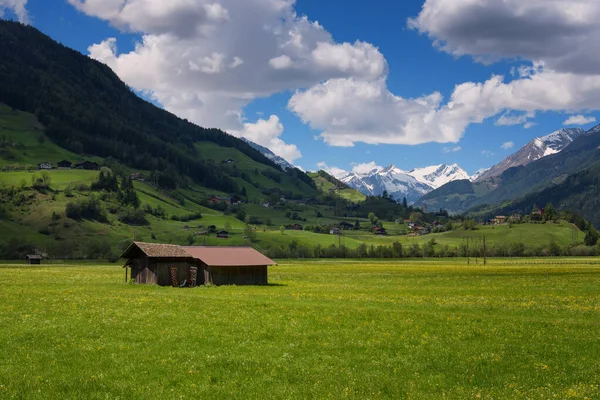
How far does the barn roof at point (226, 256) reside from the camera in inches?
2891

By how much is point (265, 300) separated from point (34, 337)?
24.3m

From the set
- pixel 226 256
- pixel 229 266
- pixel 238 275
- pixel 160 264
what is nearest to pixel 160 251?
pixel 160 264

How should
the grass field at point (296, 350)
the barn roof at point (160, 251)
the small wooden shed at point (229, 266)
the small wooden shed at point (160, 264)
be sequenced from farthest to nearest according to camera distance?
the small wooden shed at point (229, 266) → the small wooden shed at point (160, 264) → the barn roof at point (160, 251) → the grass field at point (296, 350)

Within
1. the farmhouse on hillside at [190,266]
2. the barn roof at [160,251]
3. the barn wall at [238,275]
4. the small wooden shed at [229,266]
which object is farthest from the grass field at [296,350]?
the barn wall at [238,275]

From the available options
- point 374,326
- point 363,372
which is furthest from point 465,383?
point 374,326

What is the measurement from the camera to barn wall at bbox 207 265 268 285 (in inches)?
2891

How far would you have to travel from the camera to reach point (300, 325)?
33.6 meters

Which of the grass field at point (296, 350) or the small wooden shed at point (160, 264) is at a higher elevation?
the small wooden shed at point (160, 264)

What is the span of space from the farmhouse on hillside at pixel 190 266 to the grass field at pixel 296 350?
2647 cm

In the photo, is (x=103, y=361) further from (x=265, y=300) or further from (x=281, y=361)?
(x=265, y=300)

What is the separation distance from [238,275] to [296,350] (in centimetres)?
4957

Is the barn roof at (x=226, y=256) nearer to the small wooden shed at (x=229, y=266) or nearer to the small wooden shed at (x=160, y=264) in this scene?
the small wooden shed at (x=229, y=266)

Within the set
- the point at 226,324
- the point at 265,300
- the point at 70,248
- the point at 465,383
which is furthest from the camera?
the point at 70,248

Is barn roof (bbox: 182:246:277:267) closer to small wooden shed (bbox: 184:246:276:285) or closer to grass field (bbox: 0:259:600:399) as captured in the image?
small wooden shed (bbox: 184:246:276:285)
